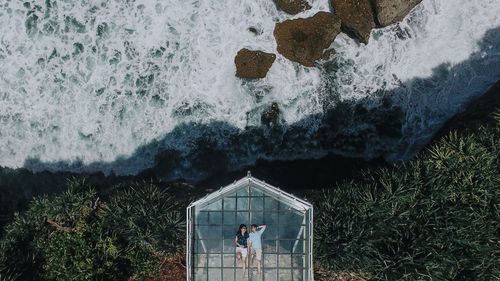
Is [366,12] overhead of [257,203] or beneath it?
overhead

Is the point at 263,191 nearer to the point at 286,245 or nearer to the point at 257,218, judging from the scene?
the point at 257,218

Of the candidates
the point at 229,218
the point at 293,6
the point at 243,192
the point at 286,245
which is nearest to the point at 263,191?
the point at 243,192

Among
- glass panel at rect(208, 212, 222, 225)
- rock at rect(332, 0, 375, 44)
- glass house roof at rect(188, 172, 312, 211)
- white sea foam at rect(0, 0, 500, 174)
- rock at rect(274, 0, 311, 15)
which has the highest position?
rock at rect(274, 0, 311, 15)

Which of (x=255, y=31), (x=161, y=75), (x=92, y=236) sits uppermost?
(x=255, y=31)

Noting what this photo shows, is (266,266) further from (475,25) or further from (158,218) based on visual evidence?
(475,25)

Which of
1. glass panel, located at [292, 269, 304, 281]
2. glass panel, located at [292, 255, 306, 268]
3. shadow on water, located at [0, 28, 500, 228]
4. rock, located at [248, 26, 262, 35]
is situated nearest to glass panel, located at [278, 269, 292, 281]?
glass panel, located at [292, 269, 304, 281]

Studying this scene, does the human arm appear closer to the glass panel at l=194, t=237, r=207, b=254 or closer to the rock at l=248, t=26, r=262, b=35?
the glass panel at l=194, t=237, r=207, b=254

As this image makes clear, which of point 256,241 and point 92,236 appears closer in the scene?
point 256,241

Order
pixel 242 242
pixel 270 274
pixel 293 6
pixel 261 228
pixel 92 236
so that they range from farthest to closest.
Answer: pixel 293 6 < pixel 92 236 < pixel 270 274 < pixel 261 228 < pixel 242 242
